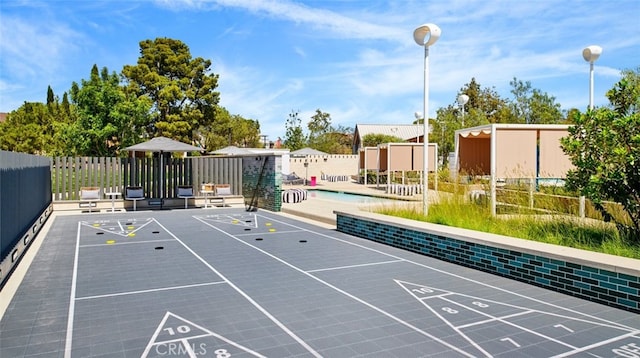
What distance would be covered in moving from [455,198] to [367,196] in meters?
12.9

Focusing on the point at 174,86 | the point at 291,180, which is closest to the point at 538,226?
the point at 291,180

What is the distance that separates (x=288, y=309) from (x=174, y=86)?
2996cm

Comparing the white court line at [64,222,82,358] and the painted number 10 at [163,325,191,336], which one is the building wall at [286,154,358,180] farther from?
the painted number 10 at [163,325,191,336]

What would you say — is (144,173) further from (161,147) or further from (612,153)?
(612,153)

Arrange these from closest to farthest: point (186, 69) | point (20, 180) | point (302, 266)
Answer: point (302, 266) < point (20, 180) < point (186, 69)

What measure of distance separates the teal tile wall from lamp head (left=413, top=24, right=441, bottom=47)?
3.80m

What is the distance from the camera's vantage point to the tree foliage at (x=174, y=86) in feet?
108

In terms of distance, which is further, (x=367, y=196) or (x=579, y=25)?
(x=367, y=196)

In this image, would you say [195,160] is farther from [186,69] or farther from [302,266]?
[186,69]

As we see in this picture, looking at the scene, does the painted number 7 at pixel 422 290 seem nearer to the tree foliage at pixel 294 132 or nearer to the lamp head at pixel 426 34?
the lamp head at pixel 426 34

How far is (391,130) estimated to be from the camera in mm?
56219

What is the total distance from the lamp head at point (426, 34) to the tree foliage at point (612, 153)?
326 centimetres

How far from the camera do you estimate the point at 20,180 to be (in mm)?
9133

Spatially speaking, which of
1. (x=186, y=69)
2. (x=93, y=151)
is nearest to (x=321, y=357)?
(x=93, y=151)
